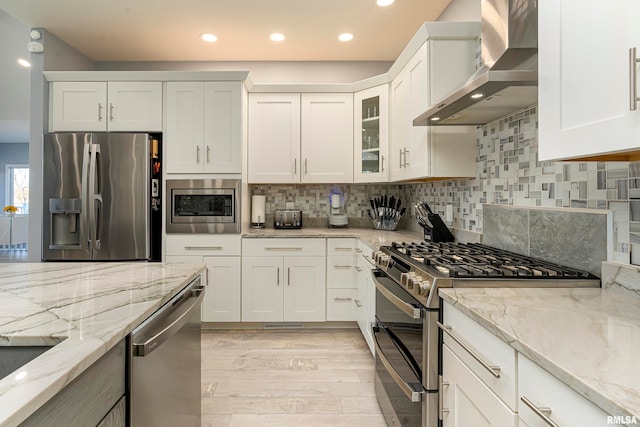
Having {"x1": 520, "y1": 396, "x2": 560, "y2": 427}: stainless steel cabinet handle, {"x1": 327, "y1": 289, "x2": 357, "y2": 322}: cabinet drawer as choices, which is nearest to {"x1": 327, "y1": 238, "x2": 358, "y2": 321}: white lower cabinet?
{"x1": 327, "y1": 289, "x2": 357, "y2": 322}: cabinet drawer

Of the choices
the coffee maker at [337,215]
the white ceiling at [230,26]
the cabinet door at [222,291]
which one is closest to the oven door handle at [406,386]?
the cabinet door at [222,291]

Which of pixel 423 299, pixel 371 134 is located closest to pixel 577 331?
pixel 423 299

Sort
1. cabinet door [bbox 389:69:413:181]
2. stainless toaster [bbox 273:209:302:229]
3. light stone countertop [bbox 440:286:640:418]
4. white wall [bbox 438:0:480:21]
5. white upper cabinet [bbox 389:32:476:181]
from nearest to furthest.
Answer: light stone countertop [bbox 440:286:640:418] → white upper cabinet [bbox 389:32:476:181] → white wall [bbox 438:0:480:21] → cabinet door [bbox 389:69:413:181] → stainless toaster [bbox 273:209:302:229]

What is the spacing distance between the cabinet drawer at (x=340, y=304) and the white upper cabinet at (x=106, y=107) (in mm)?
2215

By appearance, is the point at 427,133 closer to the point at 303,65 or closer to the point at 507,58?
the point at 507,58

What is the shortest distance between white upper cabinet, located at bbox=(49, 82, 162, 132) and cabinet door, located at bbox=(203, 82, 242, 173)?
0.45 metres

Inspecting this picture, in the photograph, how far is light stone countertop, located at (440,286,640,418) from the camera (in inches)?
23.3

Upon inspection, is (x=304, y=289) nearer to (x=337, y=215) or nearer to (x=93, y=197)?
(x=337, y=215)

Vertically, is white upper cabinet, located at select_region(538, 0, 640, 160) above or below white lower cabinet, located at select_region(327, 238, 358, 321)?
above

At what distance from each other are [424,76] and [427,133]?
36 cm

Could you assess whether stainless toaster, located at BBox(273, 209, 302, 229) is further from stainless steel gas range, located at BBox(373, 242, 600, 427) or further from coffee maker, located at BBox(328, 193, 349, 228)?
stainless steel gas range, located at BBox(373, 242, 600, 427)

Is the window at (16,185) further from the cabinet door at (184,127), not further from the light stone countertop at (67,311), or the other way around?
the light stone countertop at (67,311)

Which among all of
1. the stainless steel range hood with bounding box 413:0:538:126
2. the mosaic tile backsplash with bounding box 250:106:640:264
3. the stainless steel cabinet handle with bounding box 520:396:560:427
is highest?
the stainless steel range hood with bounding box 413:0:538:126

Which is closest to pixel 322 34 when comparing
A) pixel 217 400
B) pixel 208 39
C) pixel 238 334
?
pixel 208 39
